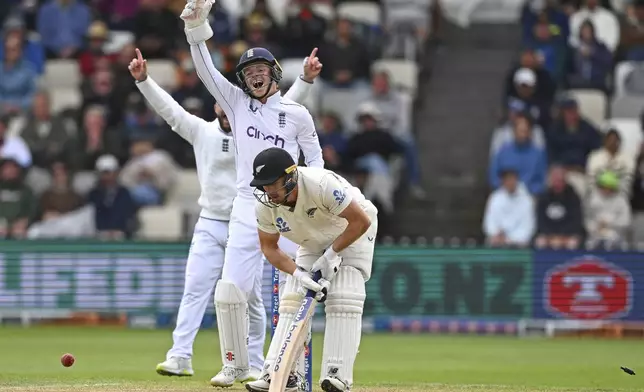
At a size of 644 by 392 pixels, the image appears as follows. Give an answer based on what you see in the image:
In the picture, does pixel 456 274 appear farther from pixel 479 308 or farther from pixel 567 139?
pixel 567 139

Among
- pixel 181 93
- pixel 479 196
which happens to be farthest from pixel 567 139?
pixel 181 93

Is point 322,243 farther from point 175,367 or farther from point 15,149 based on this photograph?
point 15,149

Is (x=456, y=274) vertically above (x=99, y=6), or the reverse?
(x=99, y=6)

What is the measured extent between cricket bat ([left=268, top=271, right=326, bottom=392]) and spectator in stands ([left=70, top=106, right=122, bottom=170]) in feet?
36.4

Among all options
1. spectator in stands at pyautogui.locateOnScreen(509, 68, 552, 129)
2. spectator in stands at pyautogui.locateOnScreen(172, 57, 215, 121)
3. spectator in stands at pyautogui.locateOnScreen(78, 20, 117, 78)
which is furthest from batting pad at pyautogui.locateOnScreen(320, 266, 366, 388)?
spectator in stands at pyautogui.locateOnScreen(78, 20, 117, 78)

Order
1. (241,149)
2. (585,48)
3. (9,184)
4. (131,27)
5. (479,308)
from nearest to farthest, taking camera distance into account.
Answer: (241,149) < (479,308) < (9,184) < (585,48) < (131,27)

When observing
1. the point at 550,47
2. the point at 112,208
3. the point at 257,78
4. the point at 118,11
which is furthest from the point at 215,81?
the point at 118,11

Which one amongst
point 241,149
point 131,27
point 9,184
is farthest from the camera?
point 131,27

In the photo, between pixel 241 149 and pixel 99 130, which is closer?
pixel 241 149

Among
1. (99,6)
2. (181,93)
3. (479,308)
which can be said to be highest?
(99,6)

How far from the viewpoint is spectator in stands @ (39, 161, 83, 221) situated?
759 inches

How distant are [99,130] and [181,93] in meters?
1.27

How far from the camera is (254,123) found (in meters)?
10.6

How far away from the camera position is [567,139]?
19.5 metres
